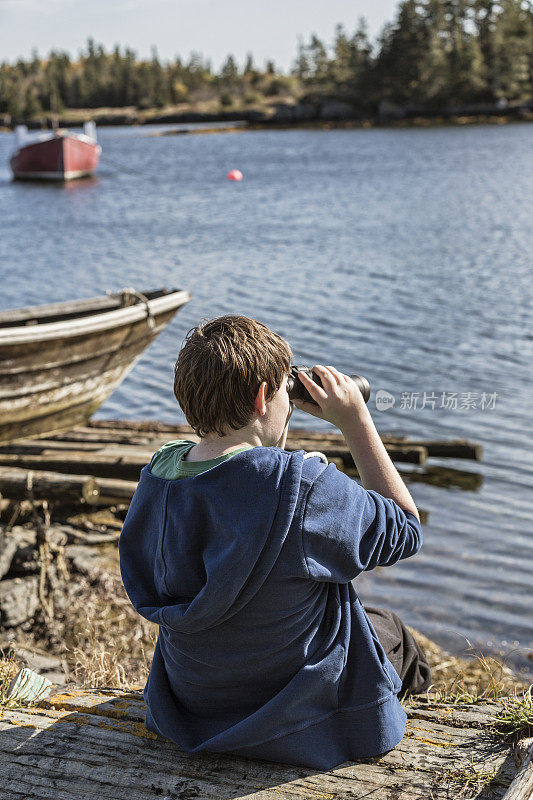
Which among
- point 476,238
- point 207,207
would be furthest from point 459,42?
point 476,238

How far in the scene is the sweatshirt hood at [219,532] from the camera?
1.87m

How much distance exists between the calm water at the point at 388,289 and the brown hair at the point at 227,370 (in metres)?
2.43

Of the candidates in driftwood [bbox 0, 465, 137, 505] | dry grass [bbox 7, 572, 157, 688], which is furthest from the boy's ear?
driftwood [bbox 0, 465, 137, 505]

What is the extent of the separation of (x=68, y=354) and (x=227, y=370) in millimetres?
5869

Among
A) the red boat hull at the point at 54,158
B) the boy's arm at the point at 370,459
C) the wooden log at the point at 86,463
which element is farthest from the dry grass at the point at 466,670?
the red boat hull at the point at 54,158

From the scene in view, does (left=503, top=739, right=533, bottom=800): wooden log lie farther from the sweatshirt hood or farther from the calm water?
the calm water

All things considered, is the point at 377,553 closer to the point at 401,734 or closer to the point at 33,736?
the point at 401,734

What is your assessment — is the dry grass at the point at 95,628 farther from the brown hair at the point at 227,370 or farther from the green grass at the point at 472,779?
the brown hair at the point at 227,370

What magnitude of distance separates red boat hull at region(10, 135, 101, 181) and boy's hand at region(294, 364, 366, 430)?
4277cm

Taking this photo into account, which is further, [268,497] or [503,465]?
[503,465]

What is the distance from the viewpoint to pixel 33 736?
2.49 meters

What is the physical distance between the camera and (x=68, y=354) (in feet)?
24.6

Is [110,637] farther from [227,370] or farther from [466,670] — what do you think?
[227,370]

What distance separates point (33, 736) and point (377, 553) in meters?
1.29
